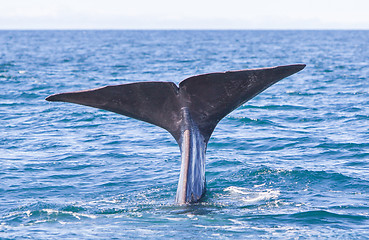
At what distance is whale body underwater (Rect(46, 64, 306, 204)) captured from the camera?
762 cm

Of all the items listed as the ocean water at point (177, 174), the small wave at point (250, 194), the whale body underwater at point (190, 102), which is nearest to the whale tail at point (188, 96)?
the whale body underwater at point (190, 102)

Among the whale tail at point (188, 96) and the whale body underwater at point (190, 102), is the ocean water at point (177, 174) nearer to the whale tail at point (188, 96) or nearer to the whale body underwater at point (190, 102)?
the whale body underwater at point (190, 102)

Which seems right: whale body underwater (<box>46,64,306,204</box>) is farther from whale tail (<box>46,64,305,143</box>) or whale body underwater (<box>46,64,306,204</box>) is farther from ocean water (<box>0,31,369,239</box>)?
ocean water (<box>0,31,369,239</box>)

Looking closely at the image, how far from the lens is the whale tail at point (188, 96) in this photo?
7.56 metres

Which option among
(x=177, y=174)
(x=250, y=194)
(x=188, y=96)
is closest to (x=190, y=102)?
(x=188, y=96)

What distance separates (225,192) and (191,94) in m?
2.35

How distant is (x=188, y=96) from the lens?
8125 mm

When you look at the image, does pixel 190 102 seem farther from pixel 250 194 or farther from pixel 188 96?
pixel 250 194

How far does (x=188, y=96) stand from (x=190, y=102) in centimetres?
12

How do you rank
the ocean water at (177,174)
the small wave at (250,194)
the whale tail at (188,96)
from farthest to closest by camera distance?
the small wave at (250,194) < the ocean water at (177,174) < the whale tail at (188,96)

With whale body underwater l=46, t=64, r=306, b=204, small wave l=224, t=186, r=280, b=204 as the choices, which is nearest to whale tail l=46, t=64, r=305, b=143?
whale body underwater l=46, t=64, r=306, b=204

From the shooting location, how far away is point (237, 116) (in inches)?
752

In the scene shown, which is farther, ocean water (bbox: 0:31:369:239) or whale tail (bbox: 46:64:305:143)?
ocean water (bbox: 0:31:369:239)

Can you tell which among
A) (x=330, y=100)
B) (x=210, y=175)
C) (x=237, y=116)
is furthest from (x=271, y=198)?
(x=330, y=100)
